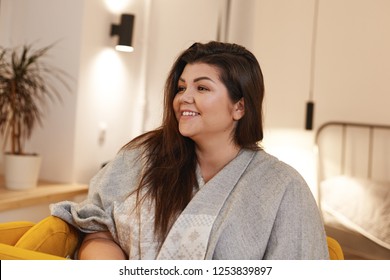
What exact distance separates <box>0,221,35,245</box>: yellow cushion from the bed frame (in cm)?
214

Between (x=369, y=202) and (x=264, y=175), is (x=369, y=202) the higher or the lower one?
the lower one

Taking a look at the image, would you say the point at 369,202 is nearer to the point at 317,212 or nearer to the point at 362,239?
the point at 362,239

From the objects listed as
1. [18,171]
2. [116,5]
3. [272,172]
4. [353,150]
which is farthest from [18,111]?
[353,150]

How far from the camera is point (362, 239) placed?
257cm

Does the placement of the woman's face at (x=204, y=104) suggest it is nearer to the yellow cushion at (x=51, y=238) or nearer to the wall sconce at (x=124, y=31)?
the yellow cushion at (x=51, y=238)

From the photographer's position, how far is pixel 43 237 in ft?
4.52

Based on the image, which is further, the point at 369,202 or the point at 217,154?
the point at 369,202

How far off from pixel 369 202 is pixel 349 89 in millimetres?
948

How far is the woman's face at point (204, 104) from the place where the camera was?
1.39 meters

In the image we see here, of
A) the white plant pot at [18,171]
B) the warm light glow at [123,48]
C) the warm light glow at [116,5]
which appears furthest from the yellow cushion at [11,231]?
the warm light glow at [116,5]

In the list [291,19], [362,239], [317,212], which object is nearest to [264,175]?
[317,212]

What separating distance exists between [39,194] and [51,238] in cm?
102

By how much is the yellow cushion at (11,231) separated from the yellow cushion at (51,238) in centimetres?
5

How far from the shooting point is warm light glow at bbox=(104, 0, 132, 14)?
9.50 ft
